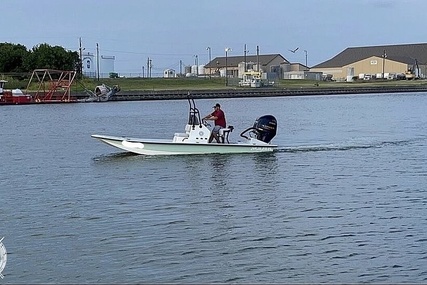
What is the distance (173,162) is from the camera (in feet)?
100

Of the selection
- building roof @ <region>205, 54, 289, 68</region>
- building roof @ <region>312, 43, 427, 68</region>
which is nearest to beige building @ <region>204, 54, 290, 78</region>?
building roof @ <region>205, 54, 289, 68</region>

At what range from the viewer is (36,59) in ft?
389

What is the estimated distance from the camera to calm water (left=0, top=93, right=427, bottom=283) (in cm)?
1493

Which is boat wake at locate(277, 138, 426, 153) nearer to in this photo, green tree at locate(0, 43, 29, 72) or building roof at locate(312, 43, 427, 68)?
green tree at locate(0, 43, 29, 72)

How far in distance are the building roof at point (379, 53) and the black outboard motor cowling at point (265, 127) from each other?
484ft

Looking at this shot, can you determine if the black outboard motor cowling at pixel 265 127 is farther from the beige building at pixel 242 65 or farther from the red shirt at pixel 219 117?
the beige building at pixel 242 65

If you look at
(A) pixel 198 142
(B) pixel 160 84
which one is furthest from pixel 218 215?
(B) pixel 160 84

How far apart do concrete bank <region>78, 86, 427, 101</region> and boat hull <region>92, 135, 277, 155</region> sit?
7209cm

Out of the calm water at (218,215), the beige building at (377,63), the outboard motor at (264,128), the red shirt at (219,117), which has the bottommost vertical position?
the calm water at (218,215)

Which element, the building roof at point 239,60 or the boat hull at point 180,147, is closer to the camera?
the boat hull at point 180,147

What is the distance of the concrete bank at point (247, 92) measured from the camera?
110 m

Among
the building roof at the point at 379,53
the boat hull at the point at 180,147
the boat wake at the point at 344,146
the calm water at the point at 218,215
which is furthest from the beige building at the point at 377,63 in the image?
the boat hull at the point at 180,147

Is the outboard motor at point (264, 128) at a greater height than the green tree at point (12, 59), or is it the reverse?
the green tree at point (12, 59)

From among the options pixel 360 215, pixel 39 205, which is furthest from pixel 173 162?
pixel 360 215
